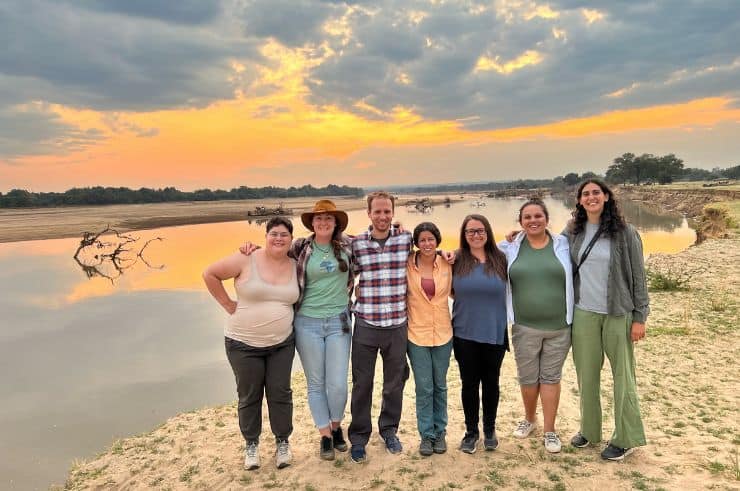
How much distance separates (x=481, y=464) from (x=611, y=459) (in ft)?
3.45

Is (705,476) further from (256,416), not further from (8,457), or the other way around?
(8,457)

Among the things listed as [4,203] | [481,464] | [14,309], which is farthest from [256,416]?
[4,203]

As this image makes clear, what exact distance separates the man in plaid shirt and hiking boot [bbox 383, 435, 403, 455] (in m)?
0.59

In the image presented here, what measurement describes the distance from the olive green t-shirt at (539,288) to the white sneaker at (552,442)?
1.03 m

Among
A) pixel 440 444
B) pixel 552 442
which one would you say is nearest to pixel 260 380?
pixel 440 444

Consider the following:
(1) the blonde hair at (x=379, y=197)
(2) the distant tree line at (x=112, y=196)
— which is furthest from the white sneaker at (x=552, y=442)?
(2) the distant tree line at (x=112, y=196)

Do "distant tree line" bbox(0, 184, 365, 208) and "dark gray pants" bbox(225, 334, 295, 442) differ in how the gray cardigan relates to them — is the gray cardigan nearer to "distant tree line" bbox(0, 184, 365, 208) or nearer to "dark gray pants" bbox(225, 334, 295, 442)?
"dark gray pants" bbox(225, 334, 295, 442)

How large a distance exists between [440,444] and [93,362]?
23.8 feet

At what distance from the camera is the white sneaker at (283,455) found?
3.97 m

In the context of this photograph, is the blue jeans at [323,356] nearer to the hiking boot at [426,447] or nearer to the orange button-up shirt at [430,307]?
the orange button-up shirt at [430,307]

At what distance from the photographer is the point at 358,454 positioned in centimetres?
392

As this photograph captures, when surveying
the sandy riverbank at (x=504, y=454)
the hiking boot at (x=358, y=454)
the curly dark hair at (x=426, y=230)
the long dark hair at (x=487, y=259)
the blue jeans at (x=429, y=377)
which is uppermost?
the curly dark hair at (x=426, y=230)

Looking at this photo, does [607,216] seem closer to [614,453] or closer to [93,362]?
[614,453]

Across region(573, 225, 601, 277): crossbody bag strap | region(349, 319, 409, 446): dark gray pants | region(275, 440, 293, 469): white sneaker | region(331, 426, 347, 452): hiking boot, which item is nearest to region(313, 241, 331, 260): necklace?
region(349, 319, 409, 446): dark gray pants
